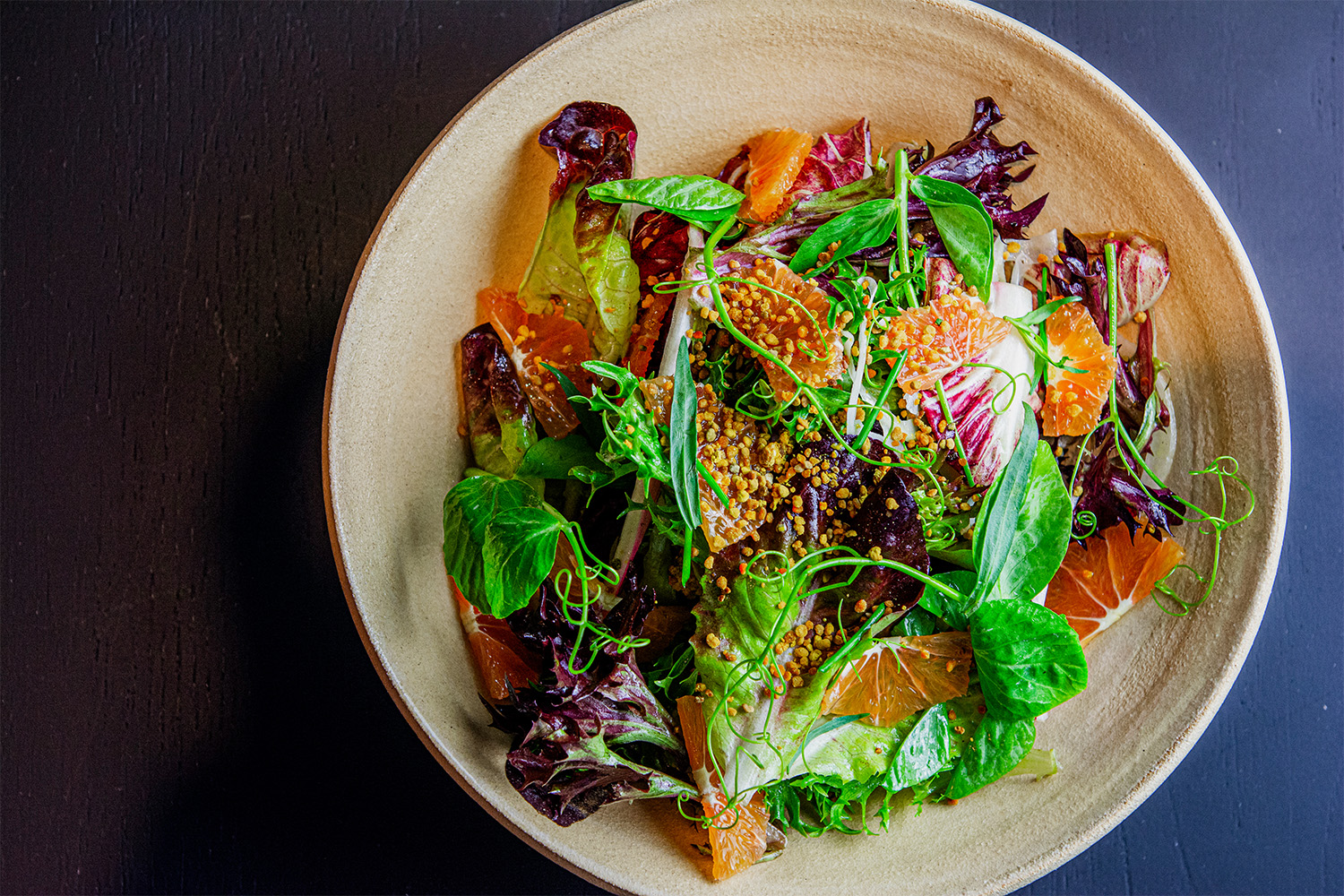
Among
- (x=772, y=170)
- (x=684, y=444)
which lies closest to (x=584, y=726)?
(x=684, y=444)

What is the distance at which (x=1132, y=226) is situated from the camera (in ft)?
5.30

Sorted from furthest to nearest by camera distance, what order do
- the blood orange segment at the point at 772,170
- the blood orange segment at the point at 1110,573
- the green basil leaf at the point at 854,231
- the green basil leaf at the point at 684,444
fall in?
the blood orange segment at the point at 1110,573, the blood orange segment at the point at 772,170, the green basil leaf at the point at 854,231, the green basil leaf at the point at 684,444

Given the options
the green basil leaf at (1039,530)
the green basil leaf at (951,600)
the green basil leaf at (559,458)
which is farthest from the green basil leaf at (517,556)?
the green basil leaf at (1039,530)

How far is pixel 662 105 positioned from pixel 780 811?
1.30m

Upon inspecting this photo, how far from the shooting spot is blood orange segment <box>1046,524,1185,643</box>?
159 centimetres

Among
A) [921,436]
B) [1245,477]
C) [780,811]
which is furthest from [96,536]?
[1245,477]

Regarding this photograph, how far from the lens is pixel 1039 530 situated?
1405mm

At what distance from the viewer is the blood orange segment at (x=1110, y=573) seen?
1.59m

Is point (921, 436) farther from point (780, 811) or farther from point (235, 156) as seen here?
point (235, 156)

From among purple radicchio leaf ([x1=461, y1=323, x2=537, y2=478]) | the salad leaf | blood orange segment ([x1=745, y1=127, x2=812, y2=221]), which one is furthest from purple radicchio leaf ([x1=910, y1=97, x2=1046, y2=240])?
purple radicchio leaf ([x1=461, y1=323, x2=537, y2=478])

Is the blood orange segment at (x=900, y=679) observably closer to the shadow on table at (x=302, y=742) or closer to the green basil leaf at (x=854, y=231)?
the green basil leaf at (x=854, y=231)

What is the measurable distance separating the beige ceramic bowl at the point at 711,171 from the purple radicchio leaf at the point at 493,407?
0.05 metres

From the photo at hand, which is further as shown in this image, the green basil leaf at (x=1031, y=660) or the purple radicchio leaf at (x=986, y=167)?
the purple radicchio leaf at (x=986, y=167)

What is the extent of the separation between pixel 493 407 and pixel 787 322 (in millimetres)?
559
